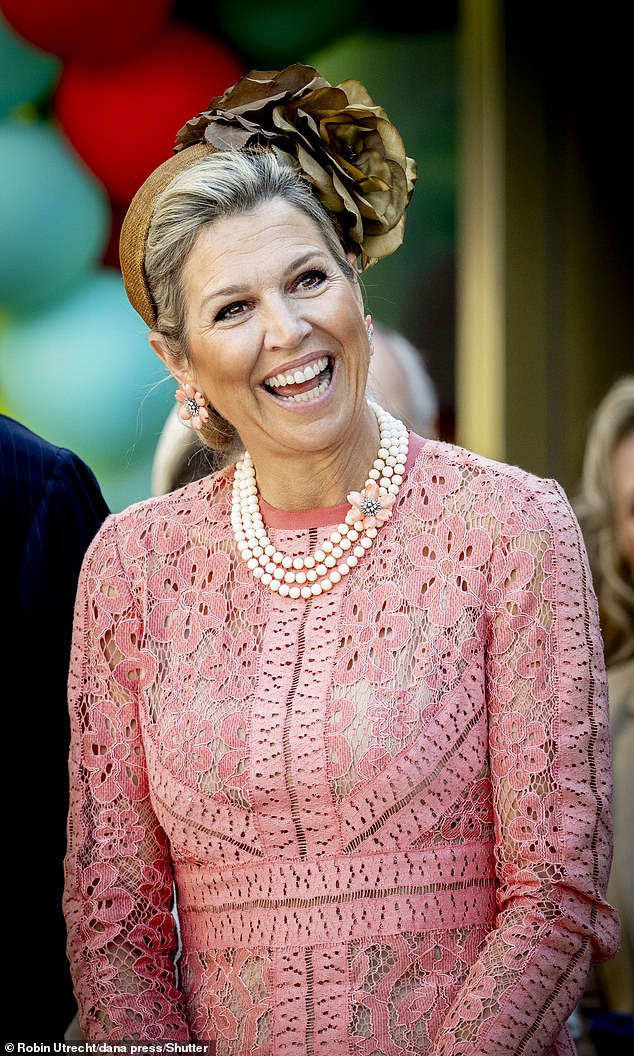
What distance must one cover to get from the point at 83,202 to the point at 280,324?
5.35ft

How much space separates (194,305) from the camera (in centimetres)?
210

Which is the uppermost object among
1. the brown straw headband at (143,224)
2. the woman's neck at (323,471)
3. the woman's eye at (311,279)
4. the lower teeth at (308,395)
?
the brown straw headband at (143,224)

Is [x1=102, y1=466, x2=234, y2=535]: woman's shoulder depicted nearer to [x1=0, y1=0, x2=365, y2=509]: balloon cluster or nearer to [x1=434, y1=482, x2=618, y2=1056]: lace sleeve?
[x1=434, y1=482, x2=618, y2=1056]: lace sleeve

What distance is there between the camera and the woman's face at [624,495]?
3.50 meters

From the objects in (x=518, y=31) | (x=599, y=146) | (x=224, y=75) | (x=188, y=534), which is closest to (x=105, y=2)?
(x=224, y=75)

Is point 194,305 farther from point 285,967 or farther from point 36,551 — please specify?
point 285,967

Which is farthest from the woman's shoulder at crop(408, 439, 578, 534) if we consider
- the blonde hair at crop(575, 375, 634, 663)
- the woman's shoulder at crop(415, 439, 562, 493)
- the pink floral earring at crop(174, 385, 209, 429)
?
the blonde hair at crop(575, 375, 634, 663)

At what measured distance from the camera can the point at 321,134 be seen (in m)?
2.13

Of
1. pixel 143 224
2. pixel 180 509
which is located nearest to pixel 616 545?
pixel 180 509

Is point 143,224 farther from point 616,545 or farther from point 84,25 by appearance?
point 616,545

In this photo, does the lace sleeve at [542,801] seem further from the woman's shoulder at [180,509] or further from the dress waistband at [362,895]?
the woman's shoulder at [180,509]

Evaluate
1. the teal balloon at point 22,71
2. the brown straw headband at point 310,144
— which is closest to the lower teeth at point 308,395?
the brown straw headband at point 310,144

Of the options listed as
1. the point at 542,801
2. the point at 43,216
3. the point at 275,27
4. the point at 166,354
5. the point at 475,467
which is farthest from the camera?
the point at 275,27

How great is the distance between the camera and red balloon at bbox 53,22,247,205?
3451mm
